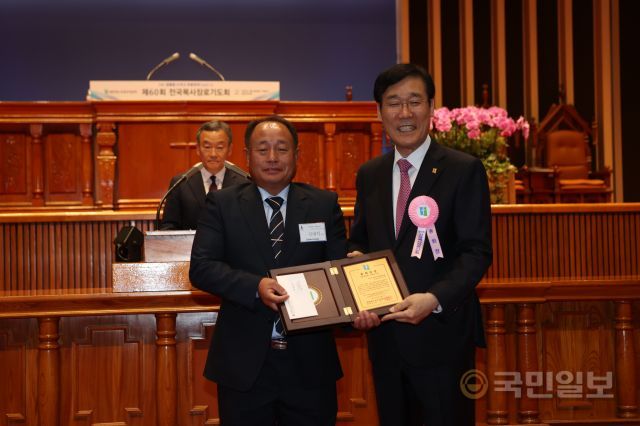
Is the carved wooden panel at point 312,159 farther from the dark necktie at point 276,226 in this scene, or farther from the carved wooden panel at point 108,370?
the dark necktie at point 276,226

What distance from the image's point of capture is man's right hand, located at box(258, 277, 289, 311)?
→ 6.02 ft

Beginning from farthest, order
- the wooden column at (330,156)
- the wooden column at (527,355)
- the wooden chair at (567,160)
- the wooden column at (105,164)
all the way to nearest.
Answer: the wooden chair at (567,160)
the wooden column at (330,156)
the wooden column at (105,164)
the wooden column at (527,355)

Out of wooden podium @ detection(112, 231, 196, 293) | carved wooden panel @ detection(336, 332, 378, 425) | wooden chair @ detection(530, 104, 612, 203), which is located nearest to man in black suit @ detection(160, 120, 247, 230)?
wooden podium @ detection(112, 231, 196, 293)

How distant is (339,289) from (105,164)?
13.5ft

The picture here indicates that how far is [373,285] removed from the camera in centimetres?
190

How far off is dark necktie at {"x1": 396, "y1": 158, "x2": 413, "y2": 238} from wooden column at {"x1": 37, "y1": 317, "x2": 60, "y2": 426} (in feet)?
4.90

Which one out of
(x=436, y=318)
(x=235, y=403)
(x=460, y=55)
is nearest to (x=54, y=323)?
(x=235, y=403)

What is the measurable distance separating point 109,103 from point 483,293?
12.3 feet

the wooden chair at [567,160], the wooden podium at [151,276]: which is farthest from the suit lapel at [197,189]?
the wooden chair at [567,160]

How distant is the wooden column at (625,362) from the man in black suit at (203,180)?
81.8 inches

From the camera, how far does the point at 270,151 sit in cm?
198

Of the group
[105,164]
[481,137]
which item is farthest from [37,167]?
[481,137]

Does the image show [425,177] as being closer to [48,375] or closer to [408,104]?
[408,104]

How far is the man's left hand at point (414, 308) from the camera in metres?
1.83
